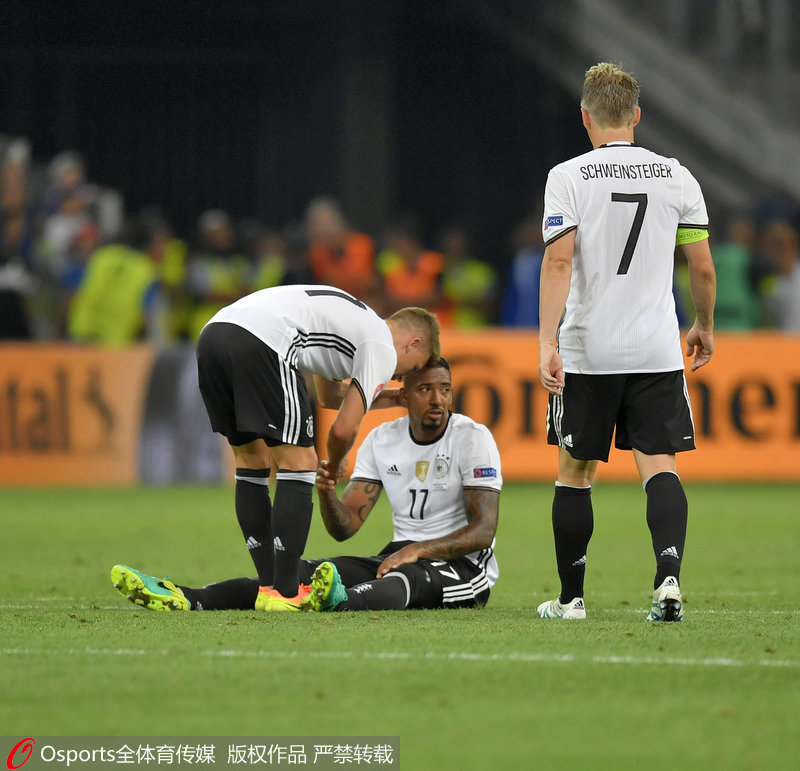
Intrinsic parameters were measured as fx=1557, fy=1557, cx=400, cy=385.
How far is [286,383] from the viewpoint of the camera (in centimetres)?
675

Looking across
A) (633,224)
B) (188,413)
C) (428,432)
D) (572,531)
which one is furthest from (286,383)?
(188,413)

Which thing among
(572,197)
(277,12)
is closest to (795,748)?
(572,197)

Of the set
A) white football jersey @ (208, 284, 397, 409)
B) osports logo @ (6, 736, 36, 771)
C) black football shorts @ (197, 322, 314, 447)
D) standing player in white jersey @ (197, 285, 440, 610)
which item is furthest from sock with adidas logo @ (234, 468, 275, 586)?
osports logo @ (6, 736, 36, 771)

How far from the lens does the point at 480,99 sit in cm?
2239

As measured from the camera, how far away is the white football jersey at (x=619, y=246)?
6336 millimetres

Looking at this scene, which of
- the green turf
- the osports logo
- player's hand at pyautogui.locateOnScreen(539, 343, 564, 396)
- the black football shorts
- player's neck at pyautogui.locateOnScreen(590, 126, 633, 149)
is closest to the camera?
the osports logo

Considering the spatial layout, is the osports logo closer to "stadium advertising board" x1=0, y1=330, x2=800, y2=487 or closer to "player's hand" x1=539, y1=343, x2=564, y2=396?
"player's hand" x1=539, y1=343, x2=564, y2=396

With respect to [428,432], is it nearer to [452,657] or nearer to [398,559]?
[398,559]

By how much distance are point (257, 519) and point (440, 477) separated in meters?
0.91

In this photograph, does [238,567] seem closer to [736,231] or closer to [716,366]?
[716,366]

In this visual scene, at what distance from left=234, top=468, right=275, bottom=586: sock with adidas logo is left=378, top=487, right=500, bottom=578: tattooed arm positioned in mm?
516

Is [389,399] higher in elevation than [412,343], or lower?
lower

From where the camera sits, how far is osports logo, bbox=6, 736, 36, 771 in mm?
4117

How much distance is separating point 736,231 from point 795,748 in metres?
13.3
